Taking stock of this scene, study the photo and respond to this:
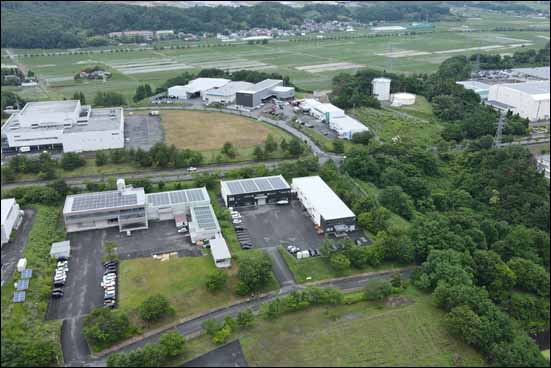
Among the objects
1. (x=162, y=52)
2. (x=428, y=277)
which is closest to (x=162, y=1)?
(x=162, y=52)

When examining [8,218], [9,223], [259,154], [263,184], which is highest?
[8,218]

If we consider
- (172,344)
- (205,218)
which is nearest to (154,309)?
(172,344)

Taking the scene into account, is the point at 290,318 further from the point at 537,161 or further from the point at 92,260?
the point at 537,161

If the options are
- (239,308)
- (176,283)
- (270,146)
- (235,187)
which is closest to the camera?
(239,308)

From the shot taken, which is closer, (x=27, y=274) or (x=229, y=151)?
(x=27, y=274)

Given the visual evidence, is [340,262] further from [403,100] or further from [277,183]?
[403,100]

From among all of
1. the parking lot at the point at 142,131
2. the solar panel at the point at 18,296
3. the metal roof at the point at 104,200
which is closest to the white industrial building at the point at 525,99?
the parking lot at the point at 142,131

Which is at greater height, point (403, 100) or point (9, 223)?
point (403, 100)
